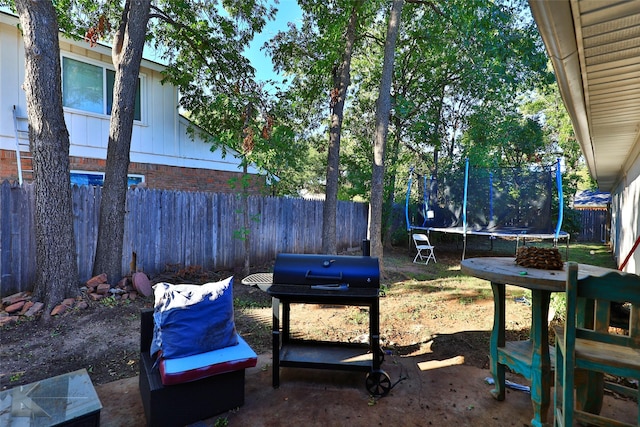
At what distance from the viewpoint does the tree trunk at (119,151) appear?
5484 mm

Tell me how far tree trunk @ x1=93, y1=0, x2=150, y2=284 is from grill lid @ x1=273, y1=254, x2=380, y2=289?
389 centimetres

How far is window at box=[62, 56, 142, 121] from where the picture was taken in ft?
24.1

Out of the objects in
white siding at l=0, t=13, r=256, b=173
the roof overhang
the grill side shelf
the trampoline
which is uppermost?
white siding at l=0, t=13, r=256, b=173

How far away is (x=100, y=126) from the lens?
306 inches

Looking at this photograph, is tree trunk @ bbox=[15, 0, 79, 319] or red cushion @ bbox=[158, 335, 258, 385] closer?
red cushion @ bbox=[158, 335, 258, 385]

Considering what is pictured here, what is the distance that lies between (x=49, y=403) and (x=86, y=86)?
778 centimetres

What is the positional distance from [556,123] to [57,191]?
2149 centimetres

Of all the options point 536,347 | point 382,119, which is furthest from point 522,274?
point 382,119

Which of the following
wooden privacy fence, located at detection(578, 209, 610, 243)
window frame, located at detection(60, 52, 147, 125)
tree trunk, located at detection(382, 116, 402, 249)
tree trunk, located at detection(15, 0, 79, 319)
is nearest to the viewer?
tree trunk, located at detection(15, 0, 79, 319)

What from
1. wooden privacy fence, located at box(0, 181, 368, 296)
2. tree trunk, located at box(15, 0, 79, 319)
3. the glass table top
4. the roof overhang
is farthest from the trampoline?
the glass table top

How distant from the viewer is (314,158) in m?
25.0

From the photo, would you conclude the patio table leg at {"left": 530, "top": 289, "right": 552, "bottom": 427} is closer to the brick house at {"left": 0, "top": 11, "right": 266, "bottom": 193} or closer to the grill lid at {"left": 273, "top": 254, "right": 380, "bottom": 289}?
the grill lid at {"left": 273, "top": 254, "right": 380, "bottom": 289}

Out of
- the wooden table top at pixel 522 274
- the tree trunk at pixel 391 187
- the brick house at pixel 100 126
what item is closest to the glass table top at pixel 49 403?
the wooden table top at pixel 522 274

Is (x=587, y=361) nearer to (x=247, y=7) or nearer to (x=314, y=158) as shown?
(x=247, y=7)
